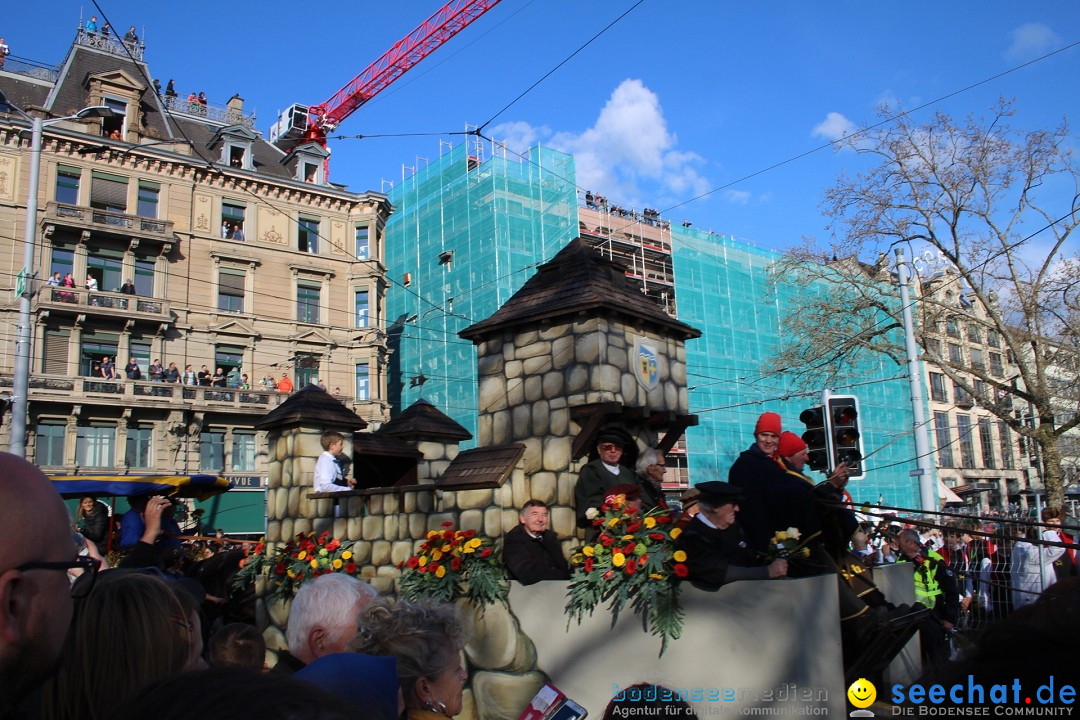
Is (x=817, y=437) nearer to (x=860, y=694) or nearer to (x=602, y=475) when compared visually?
(x=602, y=475)

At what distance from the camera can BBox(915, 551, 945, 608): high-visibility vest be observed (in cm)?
874

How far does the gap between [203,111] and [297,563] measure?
1414 inches

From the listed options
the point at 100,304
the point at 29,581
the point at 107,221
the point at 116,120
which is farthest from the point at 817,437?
the point at 116,120

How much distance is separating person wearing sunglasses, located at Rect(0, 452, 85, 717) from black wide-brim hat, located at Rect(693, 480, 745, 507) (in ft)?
14.1

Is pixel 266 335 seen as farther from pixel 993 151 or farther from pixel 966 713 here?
pixel 966 713

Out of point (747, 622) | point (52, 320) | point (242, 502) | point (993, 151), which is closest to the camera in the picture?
point (747, 622)

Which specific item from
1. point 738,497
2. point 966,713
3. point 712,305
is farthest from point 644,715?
point 712,305

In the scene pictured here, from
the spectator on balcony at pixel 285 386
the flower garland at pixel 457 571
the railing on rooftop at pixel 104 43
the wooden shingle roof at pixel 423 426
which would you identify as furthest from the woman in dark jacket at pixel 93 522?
the railing on rooftop at pixel 104 43

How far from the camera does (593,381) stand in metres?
6.78

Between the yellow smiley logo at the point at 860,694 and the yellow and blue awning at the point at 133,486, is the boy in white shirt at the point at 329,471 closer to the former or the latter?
the yellow smiley logo at the point at 860,694

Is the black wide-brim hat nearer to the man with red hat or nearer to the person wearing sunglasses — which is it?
the man with red hat

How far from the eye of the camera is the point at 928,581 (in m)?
8.81

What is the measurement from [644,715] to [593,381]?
3.36 meters

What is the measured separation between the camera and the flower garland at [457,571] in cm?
628
